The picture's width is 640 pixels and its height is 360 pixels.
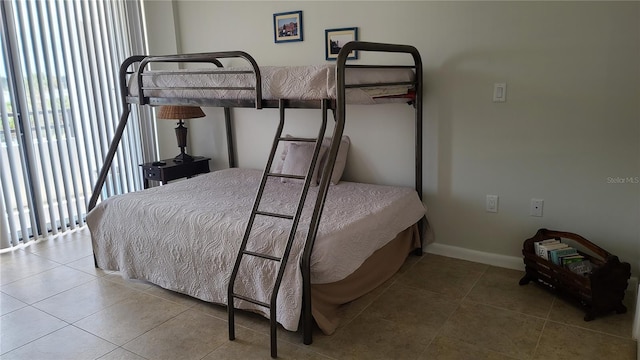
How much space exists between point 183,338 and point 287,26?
2515 millimetres

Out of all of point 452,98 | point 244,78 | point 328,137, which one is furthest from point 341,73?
point 328,137

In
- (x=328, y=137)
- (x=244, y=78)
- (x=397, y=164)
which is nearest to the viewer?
(x=244, y=78)

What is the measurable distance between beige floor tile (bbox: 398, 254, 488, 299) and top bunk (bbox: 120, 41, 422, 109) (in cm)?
116

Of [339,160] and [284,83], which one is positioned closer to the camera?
[284,83]

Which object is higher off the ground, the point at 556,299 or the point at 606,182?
the point at 606,182

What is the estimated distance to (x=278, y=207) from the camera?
291 centimetres

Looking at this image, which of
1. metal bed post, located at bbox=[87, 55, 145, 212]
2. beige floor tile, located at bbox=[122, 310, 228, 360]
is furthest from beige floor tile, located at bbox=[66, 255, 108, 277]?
beige floor tile, located at bbox=[122, 310, 228, 360]

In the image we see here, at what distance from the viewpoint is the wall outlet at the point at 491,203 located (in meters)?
3.13

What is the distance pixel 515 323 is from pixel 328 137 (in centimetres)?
193

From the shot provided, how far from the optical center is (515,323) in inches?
97.0

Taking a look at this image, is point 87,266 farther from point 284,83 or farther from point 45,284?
point 284,83

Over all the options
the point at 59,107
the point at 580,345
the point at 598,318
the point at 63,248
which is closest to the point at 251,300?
the point at 580,345

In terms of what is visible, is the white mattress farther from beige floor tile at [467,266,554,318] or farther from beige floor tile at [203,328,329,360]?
beige floor tile at [467,266,554,318]

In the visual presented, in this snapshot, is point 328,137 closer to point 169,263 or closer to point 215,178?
point 215,178
